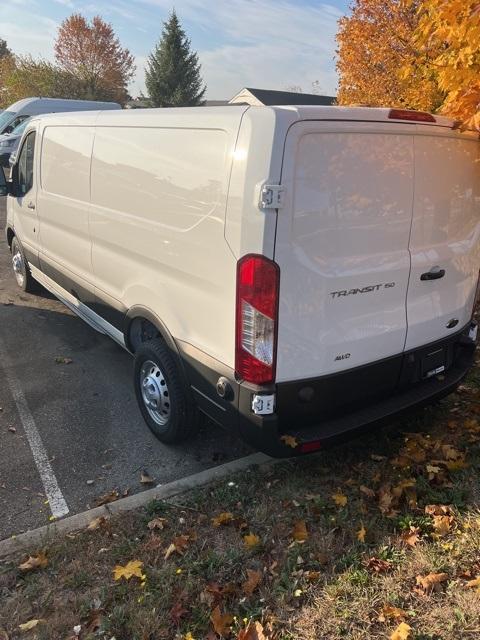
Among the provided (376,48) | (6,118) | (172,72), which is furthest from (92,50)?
(376,48)

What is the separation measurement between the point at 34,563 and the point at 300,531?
138 centimetres

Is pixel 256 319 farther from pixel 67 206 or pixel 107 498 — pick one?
pixel 67 206

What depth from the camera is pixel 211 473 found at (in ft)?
11.5

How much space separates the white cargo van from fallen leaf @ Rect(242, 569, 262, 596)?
63 centimetres

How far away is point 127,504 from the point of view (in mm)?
3197

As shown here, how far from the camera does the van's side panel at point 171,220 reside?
2896 millimetres

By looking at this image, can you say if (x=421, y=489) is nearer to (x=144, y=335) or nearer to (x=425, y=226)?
(x=425, y=226)

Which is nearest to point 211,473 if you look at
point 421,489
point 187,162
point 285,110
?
point 421,489

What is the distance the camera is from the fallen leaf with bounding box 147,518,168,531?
3.00m

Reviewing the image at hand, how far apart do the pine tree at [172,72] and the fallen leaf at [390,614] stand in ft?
159

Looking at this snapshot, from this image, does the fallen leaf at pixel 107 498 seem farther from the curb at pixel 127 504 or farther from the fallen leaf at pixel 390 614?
the fallen leaf at pixel 390 614

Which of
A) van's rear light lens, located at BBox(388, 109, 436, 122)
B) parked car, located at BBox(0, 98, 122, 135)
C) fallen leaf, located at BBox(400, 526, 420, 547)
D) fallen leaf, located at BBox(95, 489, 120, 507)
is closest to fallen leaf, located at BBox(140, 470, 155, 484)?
fallen leaf, located at BBox(95, 489, 120, 507)

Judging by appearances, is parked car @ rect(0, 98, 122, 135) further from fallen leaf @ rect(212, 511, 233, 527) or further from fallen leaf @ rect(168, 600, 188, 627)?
fallen leaf @ rect(168, 600, 188, 627)

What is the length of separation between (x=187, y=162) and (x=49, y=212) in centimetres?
281
